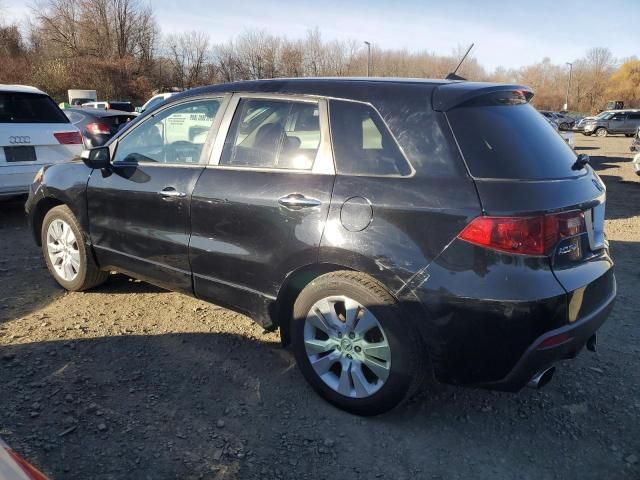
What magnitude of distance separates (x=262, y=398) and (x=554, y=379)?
1.84 meters

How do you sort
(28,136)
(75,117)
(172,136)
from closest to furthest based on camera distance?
1. (172,136)
2. (28,136)
3. (75,117)

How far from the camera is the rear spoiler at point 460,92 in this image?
2.53 metres

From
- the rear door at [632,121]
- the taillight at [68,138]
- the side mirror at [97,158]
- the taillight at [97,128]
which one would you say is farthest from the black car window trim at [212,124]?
the rear door at [632,121]

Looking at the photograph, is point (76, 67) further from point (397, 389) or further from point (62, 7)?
point (397, 389)

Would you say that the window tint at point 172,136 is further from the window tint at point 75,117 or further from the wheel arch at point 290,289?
the window tint at point 75,117

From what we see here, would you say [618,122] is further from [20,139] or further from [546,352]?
[546,352]

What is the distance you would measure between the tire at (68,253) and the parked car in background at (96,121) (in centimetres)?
752

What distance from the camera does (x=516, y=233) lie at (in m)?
2.27

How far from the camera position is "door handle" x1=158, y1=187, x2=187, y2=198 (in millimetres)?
3354

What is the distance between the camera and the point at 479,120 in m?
2.55

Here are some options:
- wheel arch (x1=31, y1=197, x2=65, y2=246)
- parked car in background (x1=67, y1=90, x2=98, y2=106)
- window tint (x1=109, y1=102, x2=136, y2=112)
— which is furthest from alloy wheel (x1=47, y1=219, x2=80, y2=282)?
parked car in background (x1=67, y1=90, x2=98, y2=106)

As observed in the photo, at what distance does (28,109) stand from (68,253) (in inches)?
136

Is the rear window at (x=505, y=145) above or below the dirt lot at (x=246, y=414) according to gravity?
above

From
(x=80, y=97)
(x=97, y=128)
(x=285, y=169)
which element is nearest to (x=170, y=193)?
(x=285, y=169)
